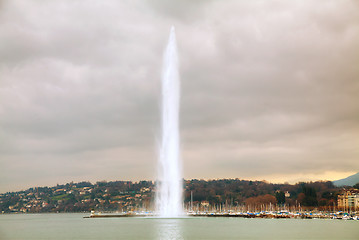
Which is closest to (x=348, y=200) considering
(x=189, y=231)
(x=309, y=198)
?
(x=309, y=198)

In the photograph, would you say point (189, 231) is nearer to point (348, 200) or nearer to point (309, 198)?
point (309, 198)

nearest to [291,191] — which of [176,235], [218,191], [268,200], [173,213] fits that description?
[218,191]

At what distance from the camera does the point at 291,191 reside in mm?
189875

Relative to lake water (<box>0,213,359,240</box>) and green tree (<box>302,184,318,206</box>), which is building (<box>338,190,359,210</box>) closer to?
green tree (<box>302,184,318,206</box>)

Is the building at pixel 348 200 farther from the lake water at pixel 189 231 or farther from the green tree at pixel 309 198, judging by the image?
the lake water at pixel 189 231

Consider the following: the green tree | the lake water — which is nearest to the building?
the green tree

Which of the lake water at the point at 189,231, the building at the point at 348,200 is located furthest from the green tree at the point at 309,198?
the lake water at the point at 189,231

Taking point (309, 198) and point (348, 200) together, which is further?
point (348, 200)

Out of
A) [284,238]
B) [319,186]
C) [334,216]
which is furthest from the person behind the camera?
[319,186]

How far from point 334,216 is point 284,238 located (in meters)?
68.5

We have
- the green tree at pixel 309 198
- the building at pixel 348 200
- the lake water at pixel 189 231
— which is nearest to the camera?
the lake water at pixel 189 231

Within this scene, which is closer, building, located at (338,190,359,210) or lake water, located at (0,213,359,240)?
lake water, located at (0,213,359,240)

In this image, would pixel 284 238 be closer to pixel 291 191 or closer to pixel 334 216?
pixel 334 216

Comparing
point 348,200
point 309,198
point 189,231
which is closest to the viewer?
point 189,231
